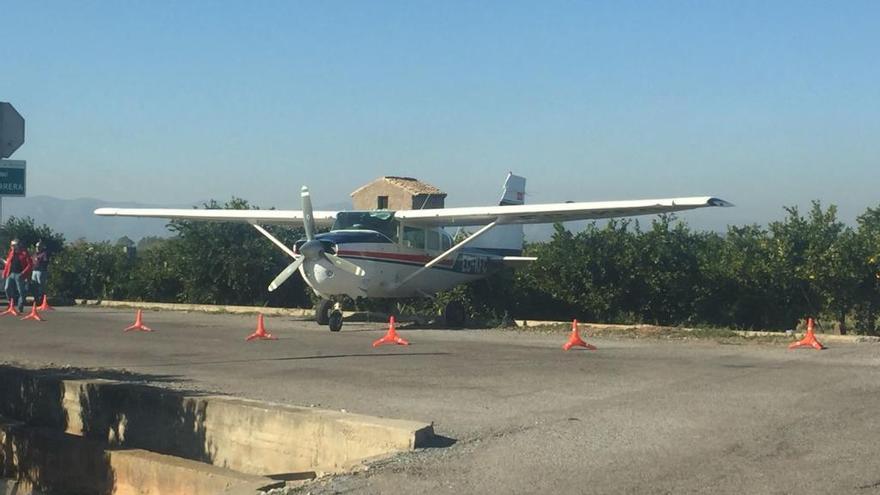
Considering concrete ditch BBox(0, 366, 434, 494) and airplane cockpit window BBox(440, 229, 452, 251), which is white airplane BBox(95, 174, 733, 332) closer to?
airplane cockpit window BBox(440, 229, 452, 251)

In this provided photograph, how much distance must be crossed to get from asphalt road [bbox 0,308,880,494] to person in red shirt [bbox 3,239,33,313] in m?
5.61

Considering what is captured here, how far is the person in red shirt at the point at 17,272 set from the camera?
23.9m

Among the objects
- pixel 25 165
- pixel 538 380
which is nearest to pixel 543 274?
pixel 538 380

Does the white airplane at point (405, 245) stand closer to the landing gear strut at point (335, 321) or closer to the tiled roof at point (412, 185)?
the landing gear strut at point (335, 321)

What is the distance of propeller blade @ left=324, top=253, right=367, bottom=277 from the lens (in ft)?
64.4

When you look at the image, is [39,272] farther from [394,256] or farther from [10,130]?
[10,130]

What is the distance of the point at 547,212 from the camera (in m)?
20.5

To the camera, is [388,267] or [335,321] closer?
[335,321]

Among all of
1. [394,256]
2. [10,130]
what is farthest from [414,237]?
[10,130]

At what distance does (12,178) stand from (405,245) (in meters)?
12.1

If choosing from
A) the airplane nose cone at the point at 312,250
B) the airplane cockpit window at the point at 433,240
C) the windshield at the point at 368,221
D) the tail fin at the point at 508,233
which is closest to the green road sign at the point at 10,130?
the airplane nose cone at the point at 312,250

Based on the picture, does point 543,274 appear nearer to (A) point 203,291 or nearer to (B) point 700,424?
(A) point 203,291

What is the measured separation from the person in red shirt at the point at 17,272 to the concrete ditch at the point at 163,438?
13.3 meters

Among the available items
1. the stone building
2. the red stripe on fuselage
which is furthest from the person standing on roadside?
the stone building
